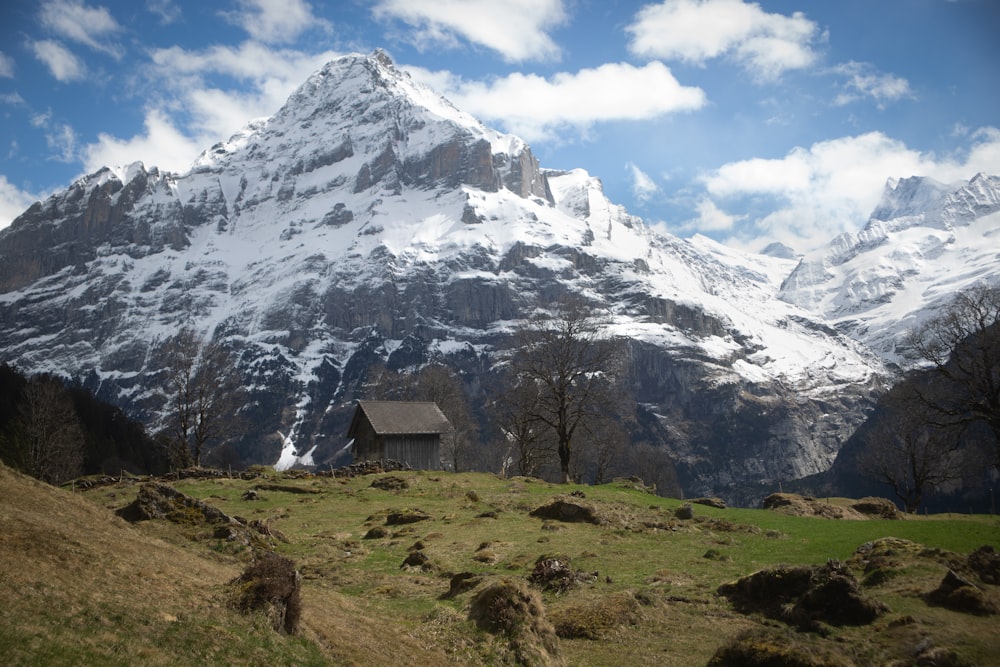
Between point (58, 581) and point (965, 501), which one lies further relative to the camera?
point (965, 501)

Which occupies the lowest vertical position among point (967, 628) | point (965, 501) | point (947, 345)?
point (965, 501)

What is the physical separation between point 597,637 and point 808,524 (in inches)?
671

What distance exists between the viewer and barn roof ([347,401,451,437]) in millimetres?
60719

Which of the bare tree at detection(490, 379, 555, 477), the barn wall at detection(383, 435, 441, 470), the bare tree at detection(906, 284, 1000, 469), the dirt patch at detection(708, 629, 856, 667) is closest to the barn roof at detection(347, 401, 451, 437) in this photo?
the barn wall at detection(383, 435, 441, 470)

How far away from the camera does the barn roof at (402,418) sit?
60.7 m

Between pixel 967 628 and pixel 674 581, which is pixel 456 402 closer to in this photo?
pixel 674 581

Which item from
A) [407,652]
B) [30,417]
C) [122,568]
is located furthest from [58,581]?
[30,417]

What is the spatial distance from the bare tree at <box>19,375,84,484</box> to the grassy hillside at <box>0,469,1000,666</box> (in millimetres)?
46169

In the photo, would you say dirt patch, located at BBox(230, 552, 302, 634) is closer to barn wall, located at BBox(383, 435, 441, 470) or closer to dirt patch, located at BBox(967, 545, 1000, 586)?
dirt patch, located at BBox(967, 545, 1000, 586)

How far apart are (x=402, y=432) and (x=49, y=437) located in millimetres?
33308

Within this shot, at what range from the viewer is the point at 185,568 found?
40.4ft

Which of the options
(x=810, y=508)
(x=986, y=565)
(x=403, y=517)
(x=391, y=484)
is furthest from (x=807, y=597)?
(x=391, y=484)

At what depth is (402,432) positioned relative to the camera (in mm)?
60750

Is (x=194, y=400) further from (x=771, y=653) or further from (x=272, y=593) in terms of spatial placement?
(x=771, y=653)
